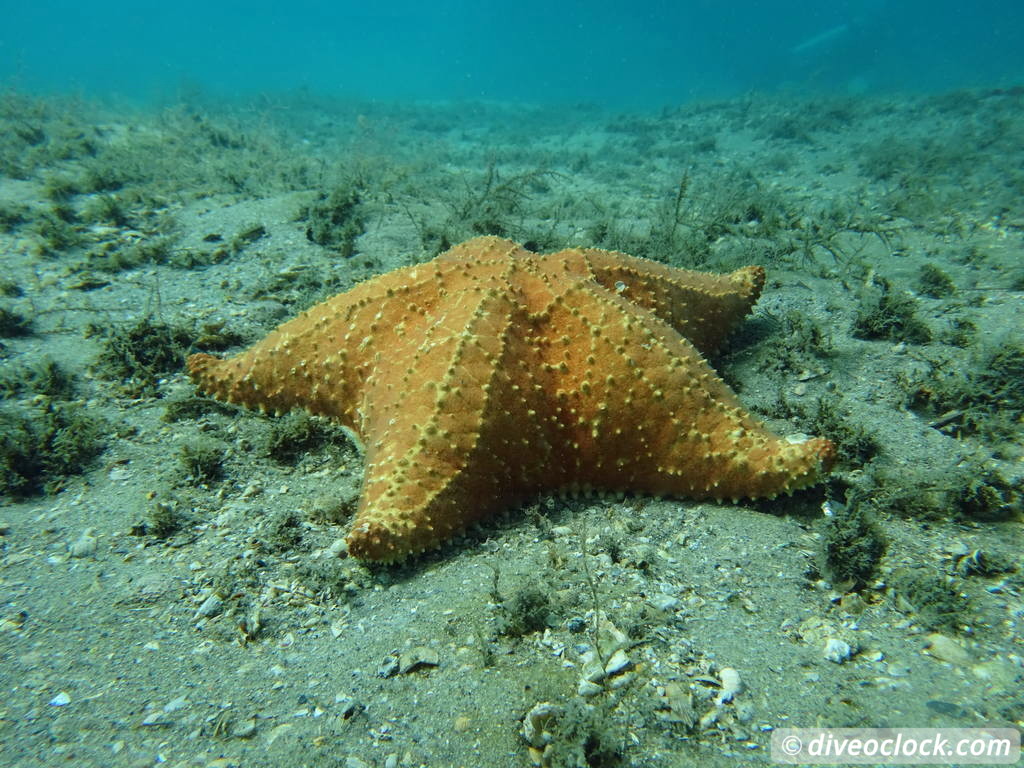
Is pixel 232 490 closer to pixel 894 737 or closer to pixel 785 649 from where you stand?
pixel 785 649

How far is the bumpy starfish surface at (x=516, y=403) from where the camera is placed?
341 cm

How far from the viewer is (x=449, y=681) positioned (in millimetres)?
2715

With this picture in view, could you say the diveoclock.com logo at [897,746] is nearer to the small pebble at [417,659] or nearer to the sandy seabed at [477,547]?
the sandy seabed at [477,547]

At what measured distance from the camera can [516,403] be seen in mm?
3584

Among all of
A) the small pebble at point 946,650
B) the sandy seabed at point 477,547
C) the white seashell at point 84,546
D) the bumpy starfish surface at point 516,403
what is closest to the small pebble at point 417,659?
the sandy seabed at point 477,547

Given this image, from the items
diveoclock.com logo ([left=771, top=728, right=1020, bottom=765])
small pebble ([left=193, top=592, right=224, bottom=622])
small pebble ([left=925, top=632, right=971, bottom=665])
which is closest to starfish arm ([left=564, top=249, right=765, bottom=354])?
small pebble ([left=925, top=632, right=971, bottom=665])

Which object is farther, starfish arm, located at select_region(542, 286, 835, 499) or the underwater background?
starfish arm, located at select_region(542, 286, 835, 499)

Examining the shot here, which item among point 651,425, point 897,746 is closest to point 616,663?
point 897,746

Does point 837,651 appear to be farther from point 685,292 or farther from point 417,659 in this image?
point 685,292

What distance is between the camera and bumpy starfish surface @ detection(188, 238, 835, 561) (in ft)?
11.2

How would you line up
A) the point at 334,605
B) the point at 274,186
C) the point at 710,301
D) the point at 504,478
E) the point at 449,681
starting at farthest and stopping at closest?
1. the point at 274,186
2. the point at 710,301
3. the point at 504,478
4. the point at 334,605
5. the point at 449,681

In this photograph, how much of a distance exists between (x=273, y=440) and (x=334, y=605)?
5.52ft

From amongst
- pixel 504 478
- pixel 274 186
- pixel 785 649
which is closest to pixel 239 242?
pixel 274 186

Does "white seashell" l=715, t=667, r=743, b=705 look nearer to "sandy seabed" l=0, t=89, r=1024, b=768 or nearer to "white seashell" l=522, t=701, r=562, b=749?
"sandy seabed" l=0, t=89, r=1024, b=768
